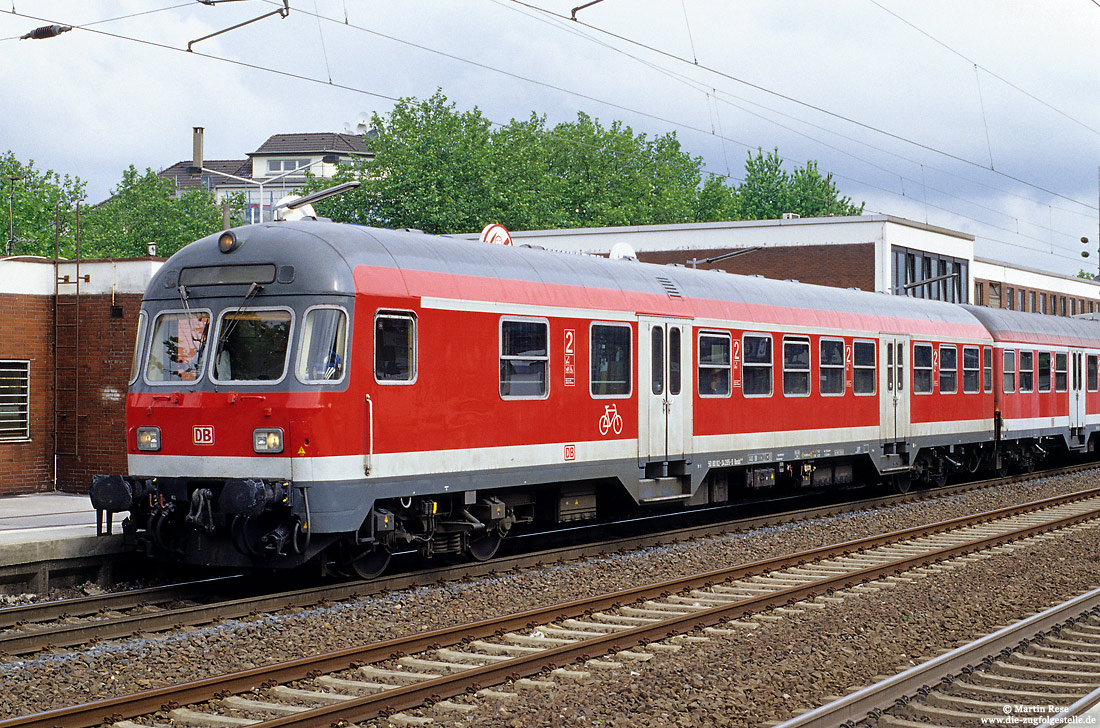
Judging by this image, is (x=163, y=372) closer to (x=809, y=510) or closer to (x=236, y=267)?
(x=236, y=267)

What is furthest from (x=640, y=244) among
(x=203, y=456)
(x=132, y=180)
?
(x=132, y=180)

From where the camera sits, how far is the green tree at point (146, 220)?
79.5 meters

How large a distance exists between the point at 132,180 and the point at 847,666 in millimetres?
83518

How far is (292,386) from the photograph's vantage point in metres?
10.7

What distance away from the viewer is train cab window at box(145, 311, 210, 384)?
11.4m

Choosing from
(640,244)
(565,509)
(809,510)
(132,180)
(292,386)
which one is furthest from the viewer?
(132,180)

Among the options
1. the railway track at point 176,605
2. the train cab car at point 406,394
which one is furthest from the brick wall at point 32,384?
the railway track at point 176,605

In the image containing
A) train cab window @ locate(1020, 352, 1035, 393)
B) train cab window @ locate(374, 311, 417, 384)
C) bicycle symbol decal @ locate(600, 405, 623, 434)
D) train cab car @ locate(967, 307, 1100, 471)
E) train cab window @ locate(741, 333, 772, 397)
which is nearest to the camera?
train cab window @ locate(374, 311, 417, 384)

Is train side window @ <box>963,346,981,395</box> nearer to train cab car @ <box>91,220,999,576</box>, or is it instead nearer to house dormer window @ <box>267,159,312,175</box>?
train cab car @ <box>91,220,999,576</box>

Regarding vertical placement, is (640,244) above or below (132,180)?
below

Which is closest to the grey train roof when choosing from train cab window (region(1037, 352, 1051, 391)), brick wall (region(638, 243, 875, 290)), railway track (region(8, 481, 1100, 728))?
railway track (region(8, 481, 1100, 728))

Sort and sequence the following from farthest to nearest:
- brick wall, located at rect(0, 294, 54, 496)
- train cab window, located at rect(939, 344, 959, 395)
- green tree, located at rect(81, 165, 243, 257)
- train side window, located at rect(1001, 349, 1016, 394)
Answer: green tree, located at rect(81, 165, 243, 257) < train side window, located at rect(1001, 349, 1016, 394) < train cab window, located at rect(939, 344, 959, 395) < brick wall, located at rect(0, 294, 54, 496)

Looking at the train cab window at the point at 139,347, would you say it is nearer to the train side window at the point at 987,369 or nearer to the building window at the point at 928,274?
the train side window at the point at 987,369

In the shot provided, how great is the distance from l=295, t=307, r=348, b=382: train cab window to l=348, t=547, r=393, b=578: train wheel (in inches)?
74.5
